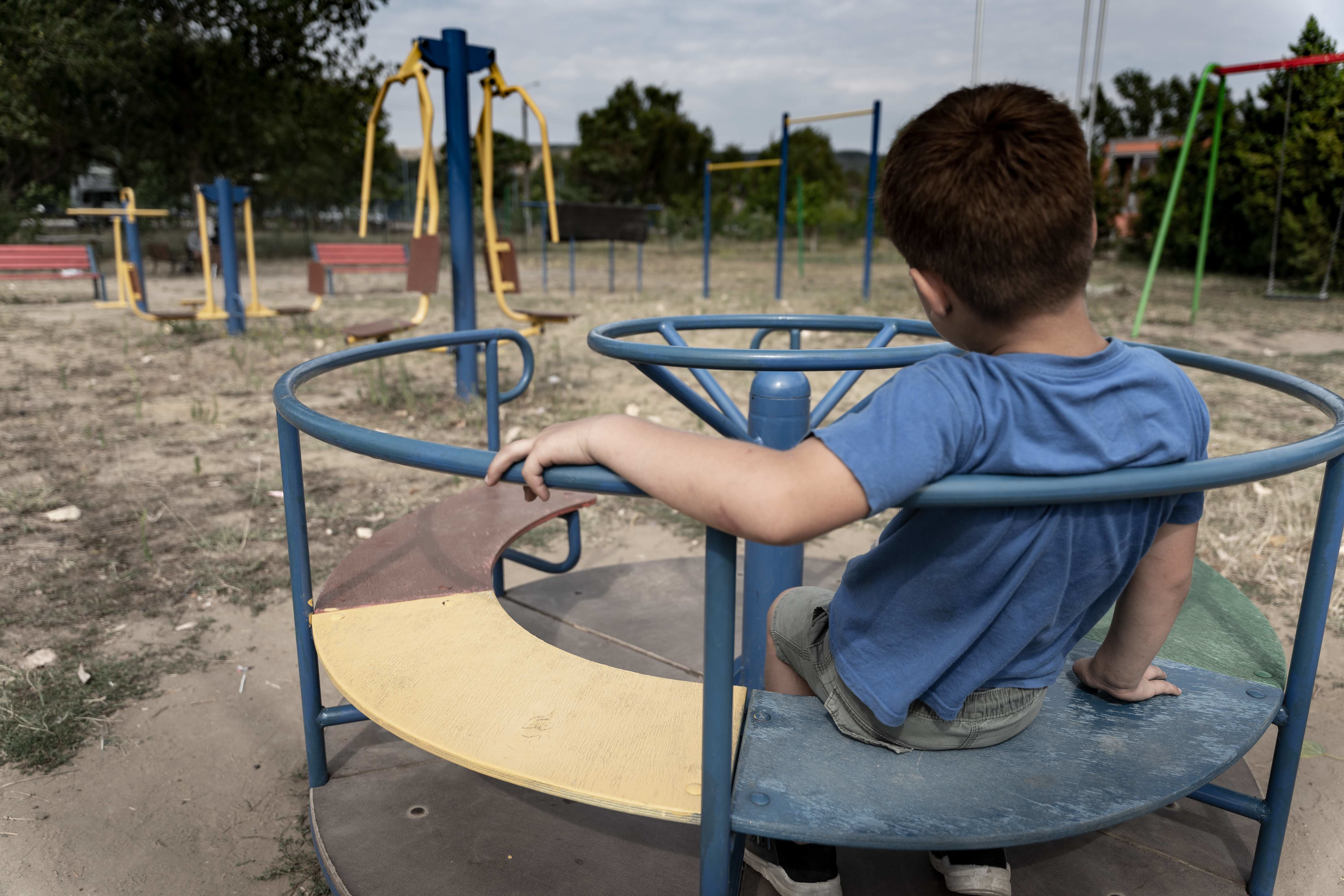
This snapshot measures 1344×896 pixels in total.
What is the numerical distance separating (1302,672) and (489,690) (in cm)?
120

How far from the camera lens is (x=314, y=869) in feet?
5.44

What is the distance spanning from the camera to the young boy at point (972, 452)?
0.87m

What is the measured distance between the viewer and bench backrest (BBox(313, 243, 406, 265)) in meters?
8.84

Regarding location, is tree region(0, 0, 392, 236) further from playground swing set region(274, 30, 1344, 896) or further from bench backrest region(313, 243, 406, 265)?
playground swing set region(274, 30, 1344, 896)

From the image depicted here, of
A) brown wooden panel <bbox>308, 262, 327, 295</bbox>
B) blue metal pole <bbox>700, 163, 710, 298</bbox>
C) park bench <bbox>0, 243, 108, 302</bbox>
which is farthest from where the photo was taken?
blue metal pole <bbox>700, 163, 710, 298</bbox>

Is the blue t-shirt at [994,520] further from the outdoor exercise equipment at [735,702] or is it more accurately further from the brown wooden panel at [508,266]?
the brown wooden panel at [508,266]

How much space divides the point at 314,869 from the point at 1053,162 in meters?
1.65

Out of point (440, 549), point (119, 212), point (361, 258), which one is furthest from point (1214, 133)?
point (119, 212)

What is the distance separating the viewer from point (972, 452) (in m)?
0.89

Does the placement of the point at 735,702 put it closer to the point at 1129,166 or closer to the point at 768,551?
the point at 768,551

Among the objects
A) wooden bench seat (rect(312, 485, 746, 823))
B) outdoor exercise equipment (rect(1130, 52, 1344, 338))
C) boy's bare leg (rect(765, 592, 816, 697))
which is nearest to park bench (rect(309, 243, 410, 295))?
outdoor exercise equipment (rect(1130, 52, 1344, 338))

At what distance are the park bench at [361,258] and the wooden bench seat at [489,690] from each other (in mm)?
7340

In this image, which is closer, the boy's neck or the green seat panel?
the boy's neck

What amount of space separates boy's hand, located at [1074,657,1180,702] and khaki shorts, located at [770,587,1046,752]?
129 mm
